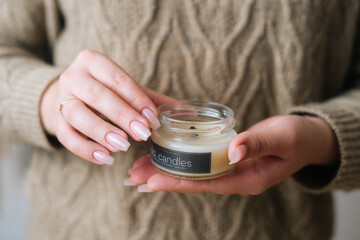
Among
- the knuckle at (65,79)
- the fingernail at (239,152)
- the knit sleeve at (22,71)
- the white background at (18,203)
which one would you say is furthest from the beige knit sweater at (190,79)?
the white background at (18,203)

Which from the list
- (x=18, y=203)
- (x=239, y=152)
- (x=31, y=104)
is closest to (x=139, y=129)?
(x=239, y=152)

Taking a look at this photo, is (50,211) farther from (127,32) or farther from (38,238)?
(127,32)

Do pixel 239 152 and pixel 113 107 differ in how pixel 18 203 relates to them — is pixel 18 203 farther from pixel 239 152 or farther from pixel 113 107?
pixel 239 152

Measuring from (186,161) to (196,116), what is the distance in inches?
6.2

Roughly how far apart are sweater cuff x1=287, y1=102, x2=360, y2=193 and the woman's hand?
0.02 m

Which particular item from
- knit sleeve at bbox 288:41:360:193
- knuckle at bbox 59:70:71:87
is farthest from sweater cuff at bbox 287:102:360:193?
knuckle at bbox 59:70:71:87

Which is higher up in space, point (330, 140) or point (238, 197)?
point (330, 140)

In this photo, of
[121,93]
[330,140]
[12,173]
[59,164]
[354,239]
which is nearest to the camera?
[121,93]

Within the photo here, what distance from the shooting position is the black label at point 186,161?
0.51 meters

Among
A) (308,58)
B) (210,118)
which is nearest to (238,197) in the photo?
(210,118)

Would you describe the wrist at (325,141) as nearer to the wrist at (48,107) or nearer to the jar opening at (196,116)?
the jar opening at (196,116)

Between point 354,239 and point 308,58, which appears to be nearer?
point 308,58

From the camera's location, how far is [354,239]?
1456 millimetres

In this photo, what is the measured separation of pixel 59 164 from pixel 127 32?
1.21 feet
